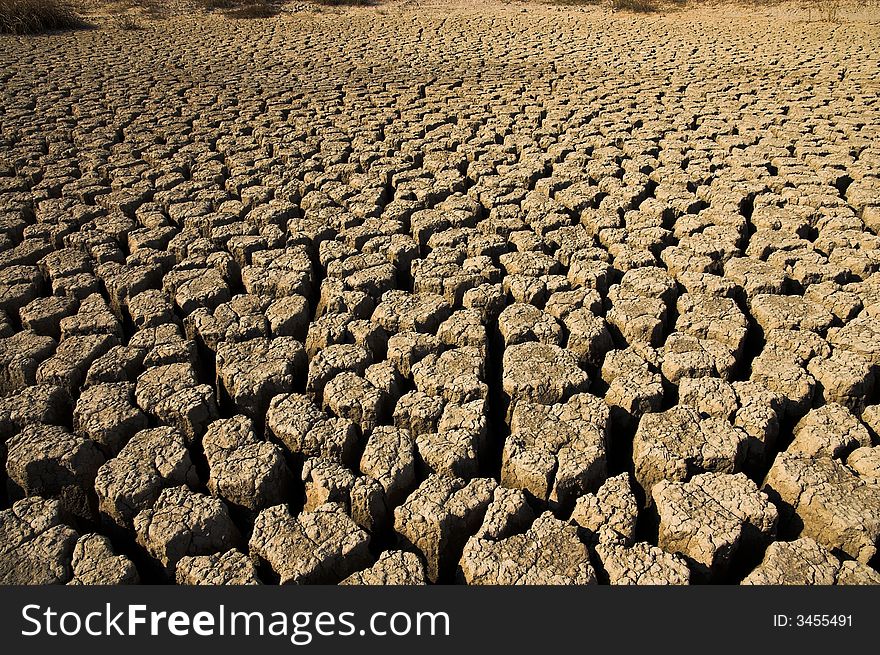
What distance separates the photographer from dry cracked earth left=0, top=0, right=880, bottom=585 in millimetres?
1681

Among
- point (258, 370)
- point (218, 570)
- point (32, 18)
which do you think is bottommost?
point (218, 570)

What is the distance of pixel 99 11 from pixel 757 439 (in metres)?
12.7

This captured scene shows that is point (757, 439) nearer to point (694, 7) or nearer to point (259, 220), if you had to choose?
point (259, 220)

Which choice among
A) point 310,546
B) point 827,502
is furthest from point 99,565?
point 827,502

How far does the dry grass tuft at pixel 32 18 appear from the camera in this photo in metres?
8.62

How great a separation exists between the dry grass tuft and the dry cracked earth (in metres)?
5.06

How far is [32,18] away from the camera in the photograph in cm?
875

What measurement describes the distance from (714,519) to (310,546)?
3.48 feet

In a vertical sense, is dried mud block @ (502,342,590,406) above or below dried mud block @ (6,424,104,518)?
above

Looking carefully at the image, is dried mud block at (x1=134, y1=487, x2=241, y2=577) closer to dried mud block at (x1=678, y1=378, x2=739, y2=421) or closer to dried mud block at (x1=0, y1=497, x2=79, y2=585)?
dried mud block at (x1=0, y1=497, x2=79, y2=585)

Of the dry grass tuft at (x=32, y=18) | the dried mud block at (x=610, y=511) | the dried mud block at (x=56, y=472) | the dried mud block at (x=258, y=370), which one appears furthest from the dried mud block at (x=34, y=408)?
the dry grass tuft at (x=32, y=18)

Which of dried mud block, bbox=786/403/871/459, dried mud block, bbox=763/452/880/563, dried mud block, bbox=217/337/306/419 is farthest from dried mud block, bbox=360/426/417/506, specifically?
dried mud block, bbox=786/403/871/459

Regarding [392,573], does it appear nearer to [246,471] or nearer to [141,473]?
[246,471]

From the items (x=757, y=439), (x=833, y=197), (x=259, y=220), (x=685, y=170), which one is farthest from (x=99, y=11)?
(x=757, y=439)
